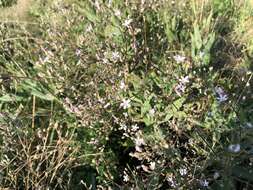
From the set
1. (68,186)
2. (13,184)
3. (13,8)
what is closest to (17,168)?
(13,184)

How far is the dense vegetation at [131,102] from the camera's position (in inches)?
86.6

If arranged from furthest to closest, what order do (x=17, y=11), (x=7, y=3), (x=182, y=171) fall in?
(x=7, y=3) → (x=17, y=11) → (x=182, y=171)

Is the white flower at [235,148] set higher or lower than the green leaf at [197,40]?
lower

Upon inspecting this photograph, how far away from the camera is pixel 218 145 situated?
2295 millimetres

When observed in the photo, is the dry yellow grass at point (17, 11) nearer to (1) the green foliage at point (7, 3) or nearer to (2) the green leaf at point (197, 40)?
(1) the green foliage at point (7, 3)

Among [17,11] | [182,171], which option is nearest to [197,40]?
[182,171]

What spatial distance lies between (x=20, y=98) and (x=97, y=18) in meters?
0.70

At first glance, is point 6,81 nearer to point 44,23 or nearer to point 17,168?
point 44,23

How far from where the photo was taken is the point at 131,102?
8.48 ft

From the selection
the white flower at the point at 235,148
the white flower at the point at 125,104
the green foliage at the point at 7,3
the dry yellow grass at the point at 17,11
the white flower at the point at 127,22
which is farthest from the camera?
the green foliage at the point at 7,3

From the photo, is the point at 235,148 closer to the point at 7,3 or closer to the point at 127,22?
the point at 127,22

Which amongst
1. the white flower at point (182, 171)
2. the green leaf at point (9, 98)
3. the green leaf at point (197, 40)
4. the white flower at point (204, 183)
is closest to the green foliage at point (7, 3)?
the green leaf at point (9, 98)

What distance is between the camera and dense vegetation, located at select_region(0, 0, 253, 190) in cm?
220

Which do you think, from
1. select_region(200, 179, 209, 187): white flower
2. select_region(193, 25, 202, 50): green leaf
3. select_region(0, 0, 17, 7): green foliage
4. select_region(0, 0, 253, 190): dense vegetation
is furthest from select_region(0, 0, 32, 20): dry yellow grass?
select_region(200, 179, 209, 187): white flower
